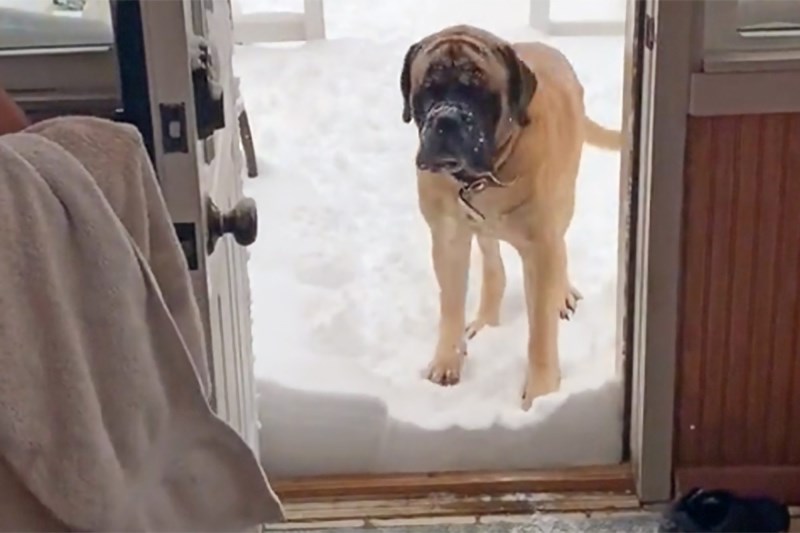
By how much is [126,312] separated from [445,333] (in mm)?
1799

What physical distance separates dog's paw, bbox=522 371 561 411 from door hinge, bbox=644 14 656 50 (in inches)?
35.7

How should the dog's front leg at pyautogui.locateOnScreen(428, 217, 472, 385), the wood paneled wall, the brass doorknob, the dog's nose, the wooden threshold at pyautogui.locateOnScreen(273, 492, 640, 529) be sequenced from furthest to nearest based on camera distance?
1. the dog's front leg at pyautogui.locateOnScreen(428, 217, 472, 385)
2. the dog's nose
3. the wooden threshold at pyautogui.locateOnScreen(273, 492, 640, 529)
4. the wood paneled wall
5. the brass doorknob

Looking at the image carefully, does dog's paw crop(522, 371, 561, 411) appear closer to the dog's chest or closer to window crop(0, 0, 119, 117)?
the dog's chest

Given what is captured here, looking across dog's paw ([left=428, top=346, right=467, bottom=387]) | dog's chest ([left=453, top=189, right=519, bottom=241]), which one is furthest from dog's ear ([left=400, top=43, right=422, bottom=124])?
dog's paw ([left=428, top=346, right=467, bottom=387])

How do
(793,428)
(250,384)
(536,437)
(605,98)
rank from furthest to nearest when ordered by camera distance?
(605,98) < (536,437) < (793,428) < (250,384)

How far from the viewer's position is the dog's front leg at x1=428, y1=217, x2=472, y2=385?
286 centimetres

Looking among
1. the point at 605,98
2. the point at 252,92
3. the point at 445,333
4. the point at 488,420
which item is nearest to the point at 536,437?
the point at 488,420

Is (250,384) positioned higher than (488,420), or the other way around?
(250,384)

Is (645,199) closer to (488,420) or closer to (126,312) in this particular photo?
(488,420)

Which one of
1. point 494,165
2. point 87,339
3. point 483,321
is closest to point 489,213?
point 494,165

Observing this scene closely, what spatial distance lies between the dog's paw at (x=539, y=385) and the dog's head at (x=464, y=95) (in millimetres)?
493

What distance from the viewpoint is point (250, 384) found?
2.13 m

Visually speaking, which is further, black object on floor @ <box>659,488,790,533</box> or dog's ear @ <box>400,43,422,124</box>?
dog's ear @ <box>400,43,422,124</box>

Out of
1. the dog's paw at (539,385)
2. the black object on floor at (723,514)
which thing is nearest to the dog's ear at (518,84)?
the dog's paw at (539,385)
